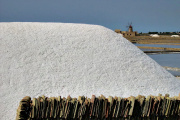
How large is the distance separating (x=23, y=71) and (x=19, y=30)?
202 cm

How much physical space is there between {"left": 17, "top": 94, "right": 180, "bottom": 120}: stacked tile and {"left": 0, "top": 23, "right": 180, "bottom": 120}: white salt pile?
1042mm

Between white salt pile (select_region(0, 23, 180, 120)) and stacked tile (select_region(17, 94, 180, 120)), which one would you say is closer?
stacked tile (select_region(17, 94, 180, 120))

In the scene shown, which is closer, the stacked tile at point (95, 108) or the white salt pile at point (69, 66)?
the stacked tile at point (95, 108)

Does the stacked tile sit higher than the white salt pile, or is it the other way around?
the white salt pile

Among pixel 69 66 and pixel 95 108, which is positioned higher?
pixel 69 66

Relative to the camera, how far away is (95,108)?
3.93 metres

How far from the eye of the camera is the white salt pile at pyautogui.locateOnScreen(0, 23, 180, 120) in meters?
5.25

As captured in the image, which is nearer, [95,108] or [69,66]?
[95,108]

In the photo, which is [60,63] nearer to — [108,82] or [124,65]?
[108,82]

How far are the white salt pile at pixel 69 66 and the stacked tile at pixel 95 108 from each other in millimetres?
1042

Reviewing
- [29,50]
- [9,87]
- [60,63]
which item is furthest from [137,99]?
[29,50]

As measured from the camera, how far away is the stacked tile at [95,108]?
379cm

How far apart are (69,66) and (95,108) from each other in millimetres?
2256

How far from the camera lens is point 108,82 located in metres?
5.66
